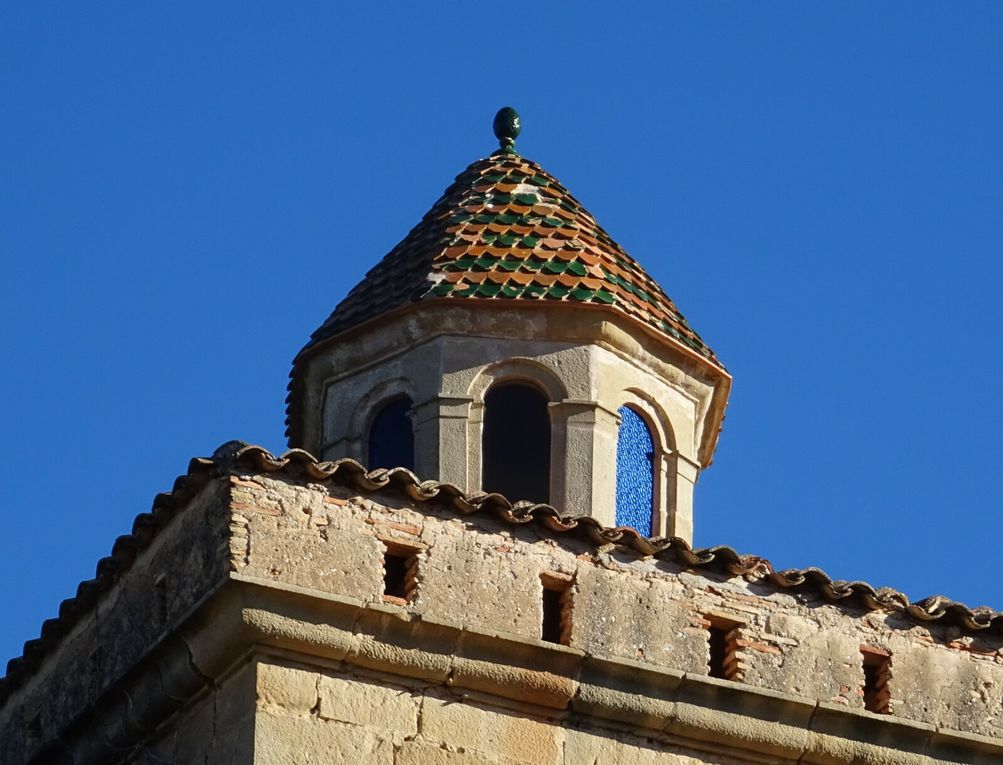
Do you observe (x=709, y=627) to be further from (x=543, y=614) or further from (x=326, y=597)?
(x=326, y=597)

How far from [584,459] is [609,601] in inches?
67.5

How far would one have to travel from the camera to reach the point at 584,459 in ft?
59.4

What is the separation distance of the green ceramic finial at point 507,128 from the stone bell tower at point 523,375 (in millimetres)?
989

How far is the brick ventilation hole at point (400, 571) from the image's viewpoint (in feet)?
52.7

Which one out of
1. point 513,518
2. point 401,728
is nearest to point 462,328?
point 513,518

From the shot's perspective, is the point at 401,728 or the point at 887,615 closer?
the point at 401,728

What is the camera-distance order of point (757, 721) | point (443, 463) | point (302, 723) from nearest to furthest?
point (302, 723) → point (757, 721) → point (443, 463)

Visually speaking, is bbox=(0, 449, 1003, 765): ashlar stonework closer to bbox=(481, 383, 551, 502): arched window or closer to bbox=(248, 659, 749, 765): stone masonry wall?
bbox=(248, 659, 749, 765): stone masonry wall

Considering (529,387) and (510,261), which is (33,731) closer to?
(529,387)

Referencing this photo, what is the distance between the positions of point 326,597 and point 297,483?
2.21 ft

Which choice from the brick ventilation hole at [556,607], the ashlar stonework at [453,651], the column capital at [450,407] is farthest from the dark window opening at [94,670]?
the brick ventilation hole at [556,607]

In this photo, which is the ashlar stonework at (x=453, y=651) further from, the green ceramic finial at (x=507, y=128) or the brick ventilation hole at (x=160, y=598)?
the green ceramic finial at (x=507, y=128)

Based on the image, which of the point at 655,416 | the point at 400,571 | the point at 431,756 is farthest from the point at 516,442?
the point at 431,756

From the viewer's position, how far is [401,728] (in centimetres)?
1582
